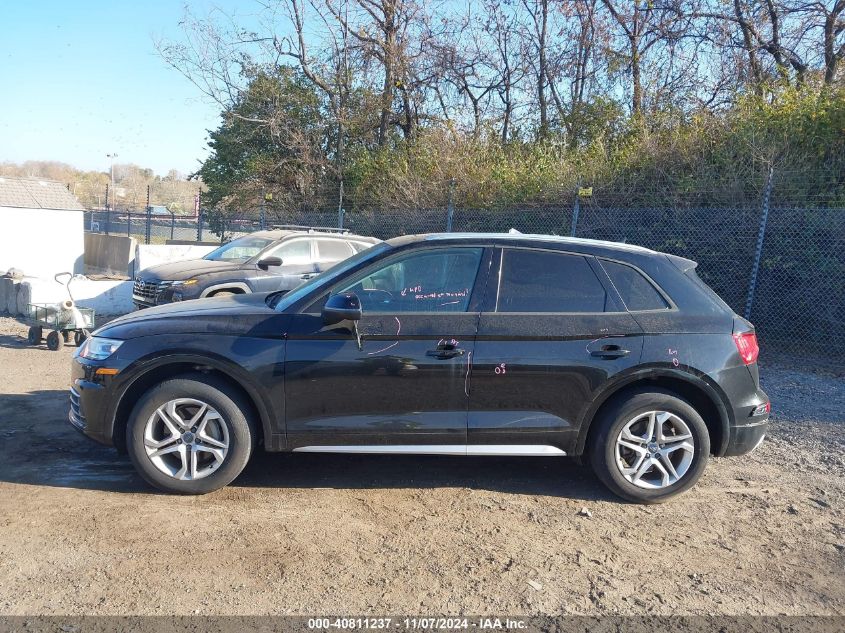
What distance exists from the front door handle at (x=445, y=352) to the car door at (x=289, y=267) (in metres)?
5.62

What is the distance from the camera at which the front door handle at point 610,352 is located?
14.6 ft

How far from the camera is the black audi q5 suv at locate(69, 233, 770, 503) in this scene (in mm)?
4352

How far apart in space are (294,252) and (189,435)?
6.59 metres

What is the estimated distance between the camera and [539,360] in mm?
4422

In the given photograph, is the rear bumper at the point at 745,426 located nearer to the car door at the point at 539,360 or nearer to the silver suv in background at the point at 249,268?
the car door at the point at 539,360

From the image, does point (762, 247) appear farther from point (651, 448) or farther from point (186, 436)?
point (186, 436)

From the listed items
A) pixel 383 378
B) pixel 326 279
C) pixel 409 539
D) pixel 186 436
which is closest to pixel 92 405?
pixel 186 436

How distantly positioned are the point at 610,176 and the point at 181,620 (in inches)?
429

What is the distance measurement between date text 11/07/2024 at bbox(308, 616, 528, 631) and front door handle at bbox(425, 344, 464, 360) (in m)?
1.67

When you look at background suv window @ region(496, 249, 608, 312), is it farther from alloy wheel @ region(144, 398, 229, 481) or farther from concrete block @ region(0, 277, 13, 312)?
concrete block @ region(0, 277, 13, 312)

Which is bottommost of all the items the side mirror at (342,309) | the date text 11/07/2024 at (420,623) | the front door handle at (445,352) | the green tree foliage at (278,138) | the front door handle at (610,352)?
the date text 11/07/2024 at (420,623)

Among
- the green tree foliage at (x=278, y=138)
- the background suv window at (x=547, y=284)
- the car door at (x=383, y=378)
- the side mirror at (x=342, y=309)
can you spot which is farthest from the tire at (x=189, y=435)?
the green tree foliage at (x=278, y=138)

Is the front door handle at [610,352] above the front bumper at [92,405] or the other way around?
above

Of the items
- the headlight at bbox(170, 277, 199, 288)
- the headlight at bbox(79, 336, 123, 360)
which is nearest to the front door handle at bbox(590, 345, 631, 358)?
the headlight at bbox(79, 336, 123, 360)
